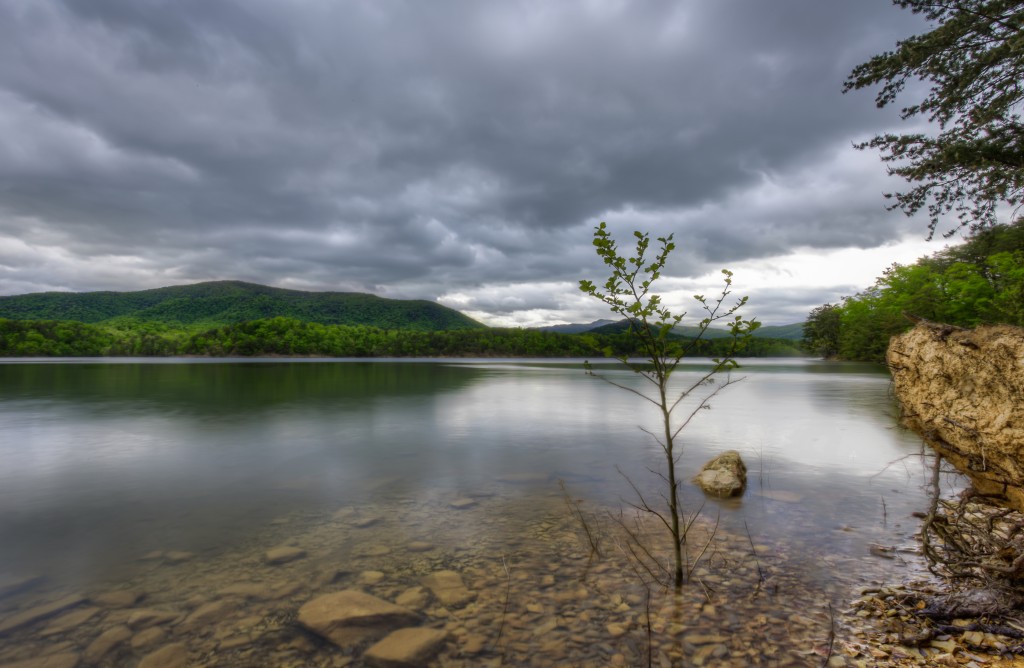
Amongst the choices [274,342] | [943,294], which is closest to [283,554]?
[943,294]

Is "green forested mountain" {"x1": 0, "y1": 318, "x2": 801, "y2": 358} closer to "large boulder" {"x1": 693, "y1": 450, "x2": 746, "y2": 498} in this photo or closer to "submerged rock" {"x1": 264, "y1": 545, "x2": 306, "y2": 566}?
"large boulder" {"x1": 693, "y1": 450, "x2": 746, "y2": 498}

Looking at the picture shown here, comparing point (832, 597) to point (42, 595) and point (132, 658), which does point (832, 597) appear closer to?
point (132, 658)

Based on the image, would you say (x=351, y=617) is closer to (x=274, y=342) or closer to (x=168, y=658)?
(x=168, y=658)

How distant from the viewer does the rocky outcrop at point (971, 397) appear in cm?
485

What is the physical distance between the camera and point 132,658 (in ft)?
16.4

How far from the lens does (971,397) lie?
17.3 feet

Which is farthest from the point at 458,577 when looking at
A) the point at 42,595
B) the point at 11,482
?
the point at 11,482

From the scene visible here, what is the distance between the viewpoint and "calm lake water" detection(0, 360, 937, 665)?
6.62 meters

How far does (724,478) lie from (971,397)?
681 centimetres

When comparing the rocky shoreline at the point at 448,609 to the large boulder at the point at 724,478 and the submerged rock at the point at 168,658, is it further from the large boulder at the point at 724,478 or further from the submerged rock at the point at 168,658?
the large boulder at the point at 724,478

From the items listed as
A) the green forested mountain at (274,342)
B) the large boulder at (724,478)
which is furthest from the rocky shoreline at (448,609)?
the green forested mountain at (274,342)

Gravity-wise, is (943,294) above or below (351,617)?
above

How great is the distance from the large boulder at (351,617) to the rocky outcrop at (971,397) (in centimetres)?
671

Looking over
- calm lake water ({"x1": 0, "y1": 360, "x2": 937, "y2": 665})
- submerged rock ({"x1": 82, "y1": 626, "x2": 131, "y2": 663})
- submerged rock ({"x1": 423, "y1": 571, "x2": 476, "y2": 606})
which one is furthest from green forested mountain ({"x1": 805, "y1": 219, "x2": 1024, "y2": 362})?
submerged rock ({"x1": 82, "y1": 626, "x2": 131, "y2": 663})
